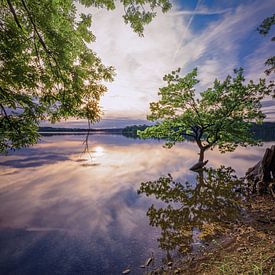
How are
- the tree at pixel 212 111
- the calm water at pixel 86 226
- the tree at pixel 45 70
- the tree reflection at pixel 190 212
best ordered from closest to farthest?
1. the tree at pixel 45 70
2. the calm water at pixel 86 226
3. the tree reflection at pixel 190 212
4. the tree at pixel 212 111

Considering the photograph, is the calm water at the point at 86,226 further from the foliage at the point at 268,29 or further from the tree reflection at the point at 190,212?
the foliage at the point at 268,29

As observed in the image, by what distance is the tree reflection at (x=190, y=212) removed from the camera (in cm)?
873

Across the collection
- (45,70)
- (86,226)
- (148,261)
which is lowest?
(86,226)

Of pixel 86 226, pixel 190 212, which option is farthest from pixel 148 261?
pixel 190 212

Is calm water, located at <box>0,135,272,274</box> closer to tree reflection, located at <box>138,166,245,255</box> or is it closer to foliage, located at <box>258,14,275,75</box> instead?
tree reflection, located at <box>138,166,245,255</box>

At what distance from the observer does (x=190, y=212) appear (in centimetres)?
1167

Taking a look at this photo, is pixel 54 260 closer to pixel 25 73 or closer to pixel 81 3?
pixel 25 73

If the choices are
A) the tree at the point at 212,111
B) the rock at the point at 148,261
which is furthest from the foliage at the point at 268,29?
the rock at the point at 148,261

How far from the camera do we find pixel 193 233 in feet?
29.5

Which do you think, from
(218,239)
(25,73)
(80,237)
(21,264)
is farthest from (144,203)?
(25,73)

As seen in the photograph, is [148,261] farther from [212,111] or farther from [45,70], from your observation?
[212,111]

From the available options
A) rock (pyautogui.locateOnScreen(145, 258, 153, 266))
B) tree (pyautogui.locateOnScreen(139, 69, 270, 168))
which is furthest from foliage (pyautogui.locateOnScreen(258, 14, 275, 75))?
rock (pyautogui.locateOnScreen(145, 258, 153, 266))

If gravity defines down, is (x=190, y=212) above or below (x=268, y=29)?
below

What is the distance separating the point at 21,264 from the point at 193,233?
720 centimetres
